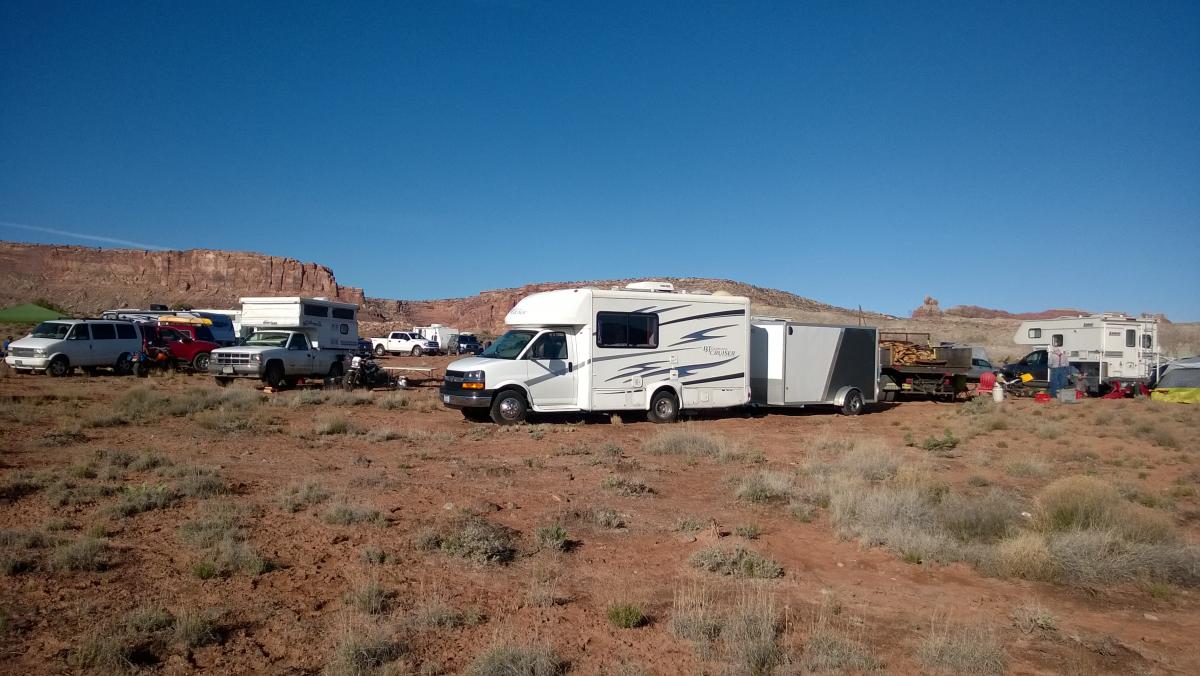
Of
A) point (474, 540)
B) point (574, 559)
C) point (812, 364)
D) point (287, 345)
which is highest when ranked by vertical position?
point (287, 345)

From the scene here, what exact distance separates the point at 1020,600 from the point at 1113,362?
25.7 m

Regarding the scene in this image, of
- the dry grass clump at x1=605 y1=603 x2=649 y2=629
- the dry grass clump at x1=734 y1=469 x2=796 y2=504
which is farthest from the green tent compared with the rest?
the dry grass clump at x1=605 y1=603 x2=649 y2=629

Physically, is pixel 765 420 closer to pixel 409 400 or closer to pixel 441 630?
pixel 409 400

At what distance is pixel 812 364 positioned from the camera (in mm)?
19562

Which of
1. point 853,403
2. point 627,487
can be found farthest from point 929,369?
point 627,487

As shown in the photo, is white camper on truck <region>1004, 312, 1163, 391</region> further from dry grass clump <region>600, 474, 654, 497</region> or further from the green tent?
the green tent

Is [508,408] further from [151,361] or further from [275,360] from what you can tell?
[151,361]

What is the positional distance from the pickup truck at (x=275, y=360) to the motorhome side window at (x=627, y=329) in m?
11.1

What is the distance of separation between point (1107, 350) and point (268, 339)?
29258 millimetres

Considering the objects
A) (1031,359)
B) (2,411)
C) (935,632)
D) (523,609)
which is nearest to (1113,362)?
(1031,359)

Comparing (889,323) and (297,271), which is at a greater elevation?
(297,271)

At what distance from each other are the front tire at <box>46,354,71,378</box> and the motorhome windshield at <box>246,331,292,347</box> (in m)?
6.17

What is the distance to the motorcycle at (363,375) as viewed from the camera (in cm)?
2266

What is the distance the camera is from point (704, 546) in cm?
702
